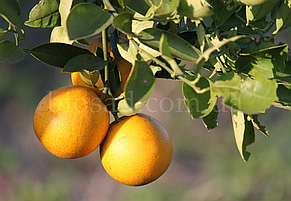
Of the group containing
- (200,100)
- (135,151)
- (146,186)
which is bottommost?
(146,186)

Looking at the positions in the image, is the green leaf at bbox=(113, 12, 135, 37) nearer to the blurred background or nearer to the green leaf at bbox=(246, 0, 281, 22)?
the green leaf at bbox=(246, 0, 281, 22)

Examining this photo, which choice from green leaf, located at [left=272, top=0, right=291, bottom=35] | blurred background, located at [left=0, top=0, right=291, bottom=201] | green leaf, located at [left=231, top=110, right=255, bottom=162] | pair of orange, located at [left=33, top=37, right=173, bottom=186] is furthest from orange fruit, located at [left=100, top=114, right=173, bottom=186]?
blurred background, located at [left=0, top=0, right=291, bottom=201]

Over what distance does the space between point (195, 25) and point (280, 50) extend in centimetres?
14

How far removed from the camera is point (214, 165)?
76.7 inches

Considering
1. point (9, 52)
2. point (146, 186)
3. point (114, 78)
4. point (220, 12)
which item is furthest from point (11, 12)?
point (146, 186)

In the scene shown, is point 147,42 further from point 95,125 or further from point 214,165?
point 214,165

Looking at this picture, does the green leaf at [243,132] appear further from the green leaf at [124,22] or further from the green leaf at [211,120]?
the green leaf at [124,22]

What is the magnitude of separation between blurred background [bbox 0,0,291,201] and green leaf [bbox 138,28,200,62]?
156cm

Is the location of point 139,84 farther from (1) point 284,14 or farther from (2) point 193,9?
(1) point 284,14

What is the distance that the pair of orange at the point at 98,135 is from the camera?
0.35 meters

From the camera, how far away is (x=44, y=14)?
345 millimetres

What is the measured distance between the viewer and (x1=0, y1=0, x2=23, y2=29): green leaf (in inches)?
11.4

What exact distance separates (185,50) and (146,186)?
180 centimetres

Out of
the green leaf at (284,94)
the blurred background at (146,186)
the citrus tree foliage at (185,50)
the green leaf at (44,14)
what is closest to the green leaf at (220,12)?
the citrus tree foliage at (185,50)
